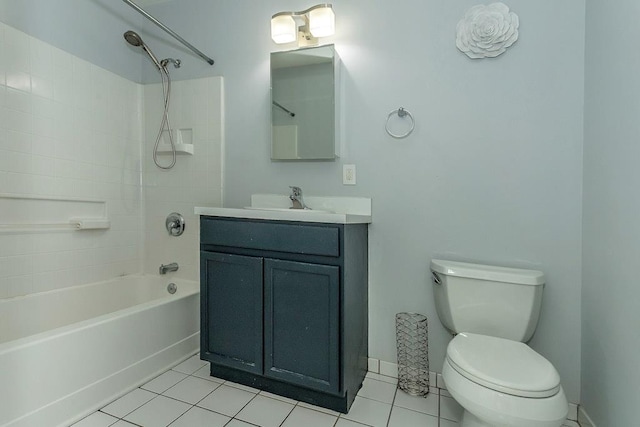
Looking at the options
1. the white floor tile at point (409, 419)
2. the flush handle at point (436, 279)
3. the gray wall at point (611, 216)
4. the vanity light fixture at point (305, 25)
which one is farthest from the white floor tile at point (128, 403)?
the vanity light fixture at point (305, 25)

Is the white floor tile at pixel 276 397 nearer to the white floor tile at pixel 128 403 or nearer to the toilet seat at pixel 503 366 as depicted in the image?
the white floor tile at pixel 128 403

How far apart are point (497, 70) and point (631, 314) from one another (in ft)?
3.81

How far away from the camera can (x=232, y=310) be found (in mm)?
1627

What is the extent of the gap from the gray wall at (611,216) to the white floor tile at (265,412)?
4.18ft

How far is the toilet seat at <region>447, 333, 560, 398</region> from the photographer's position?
1.02 meters

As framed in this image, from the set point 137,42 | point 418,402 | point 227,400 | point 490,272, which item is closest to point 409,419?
point 418,402

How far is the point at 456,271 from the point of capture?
147 centimetres

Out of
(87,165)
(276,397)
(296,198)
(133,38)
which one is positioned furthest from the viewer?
(133,38)

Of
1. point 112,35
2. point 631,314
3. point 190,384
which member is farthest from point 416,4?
point 190,384

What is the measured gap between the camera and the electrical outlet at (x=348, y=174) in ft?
6.01

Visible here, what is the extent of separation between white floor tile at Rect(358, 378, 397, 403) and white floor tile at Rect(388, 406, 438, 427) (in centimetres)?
10

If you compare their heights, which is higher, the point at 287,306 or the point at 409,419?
the point at 287,306

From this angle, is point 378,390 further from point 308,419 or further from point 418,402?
point 308,419

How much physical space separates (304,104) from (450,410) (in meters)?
1.76
